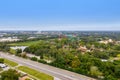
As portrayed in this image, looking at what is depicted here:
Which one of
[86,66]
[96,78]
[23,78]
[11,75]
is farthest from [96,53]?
→ [11,75]

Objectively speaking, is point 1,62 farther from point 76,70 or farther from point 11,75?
point 76,70

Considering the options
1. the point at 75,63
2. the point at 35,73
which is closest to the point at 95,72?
the point at 75,63

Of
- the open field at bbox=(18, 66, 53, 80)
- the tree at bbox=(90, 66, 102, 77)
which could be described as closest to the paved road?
the open field at bbox=(18, 66, 53, 80)

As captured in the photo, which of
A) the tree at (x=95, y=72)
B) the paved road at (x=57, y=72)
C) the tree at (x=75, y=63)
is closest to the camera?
the paved road at (x=57, y=72)

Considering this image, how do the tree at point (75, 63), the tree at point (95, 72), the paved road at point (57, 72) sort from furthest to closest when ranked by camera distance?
1. the tree at point (75, 63)
2. the tree at point (95, 72)
3. the paved road at point (57, 72)

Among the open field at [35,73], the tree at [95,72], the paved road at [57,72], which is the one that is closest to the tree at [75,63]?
the paved road at [57,72]

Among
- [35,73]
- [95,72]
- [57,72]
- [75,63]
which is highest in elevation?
[75,63]

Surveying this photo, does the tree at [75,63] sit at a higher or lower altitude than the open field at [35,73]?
higher

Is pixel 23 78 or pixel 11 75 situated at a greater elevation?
pixel 11 75

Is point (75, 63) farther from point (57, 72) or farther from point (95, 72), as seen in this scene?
point (95, 72)

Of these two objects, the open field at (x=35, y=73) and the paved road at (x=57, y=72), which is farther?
the open field at (x=35, y=73)

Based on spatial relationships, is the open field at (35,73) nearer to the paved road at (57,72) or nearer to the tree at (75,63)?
the paved road at (57,72)
